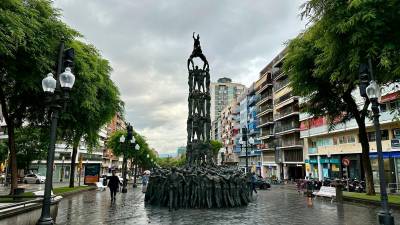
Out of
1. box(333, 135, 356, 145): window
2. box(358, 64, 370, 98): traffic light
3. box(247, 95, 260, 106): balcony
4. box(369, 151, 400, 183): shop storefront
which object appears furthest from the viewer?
box(247, 95, 260, 106): balcony

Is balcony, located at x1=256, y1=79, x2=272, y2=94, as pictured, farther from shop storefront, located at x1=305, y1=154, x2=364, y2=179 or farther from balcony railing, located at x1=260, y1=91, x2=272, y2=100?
shop storefront, located at x1=305, y1=154, x2=364, y2=179

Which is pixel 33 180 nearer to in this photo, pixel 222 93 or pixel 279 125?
pixel 279 125

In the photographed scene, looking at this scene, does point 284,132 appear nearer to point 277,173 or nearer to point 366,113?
point 277,173

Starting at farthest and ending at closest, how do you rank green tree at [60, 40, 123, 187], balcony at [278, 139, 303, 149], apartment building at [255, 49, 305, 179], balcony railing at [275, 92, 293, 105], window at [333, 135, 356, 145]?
1. balcony railing at [275, 92, 293, 105]
2. apartment building at [255, 49, 305, 179]
3. balcony at [278, 139, 303, 149]
4. window at [333, 135, 356, 145]
5. green tree at [60, 40, 123, 187]

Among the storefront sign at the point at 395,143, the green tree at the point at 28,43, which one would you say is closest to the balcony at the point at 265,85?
the storefront sign at the point at 395,143

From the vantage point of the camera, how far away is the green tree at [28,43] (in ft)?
41.2

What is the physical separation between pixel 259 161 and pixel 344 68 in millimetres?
67953

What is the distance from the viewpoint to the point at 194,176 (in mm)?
17531

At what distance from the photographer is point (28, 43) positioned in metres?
15.0

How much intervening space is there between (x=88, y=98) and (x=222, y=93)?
486ft

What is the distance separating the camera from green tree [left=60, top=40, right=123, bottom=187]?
776 inches

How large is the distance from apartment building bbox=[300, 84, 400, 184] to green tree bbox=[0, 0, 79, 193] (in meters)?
21.4

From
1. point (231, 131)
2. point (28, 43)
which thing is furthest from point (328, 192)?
point (231, 131)

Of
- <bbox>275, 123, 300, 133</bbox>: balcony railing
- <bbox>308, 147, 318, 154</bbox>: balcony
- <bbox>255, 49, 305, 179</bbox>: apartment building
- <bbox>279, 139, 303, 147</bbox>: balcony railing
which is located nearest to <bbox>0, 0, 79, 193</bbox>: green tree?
<bbox>255, 49, 305, 179</bbox>: apartment building
